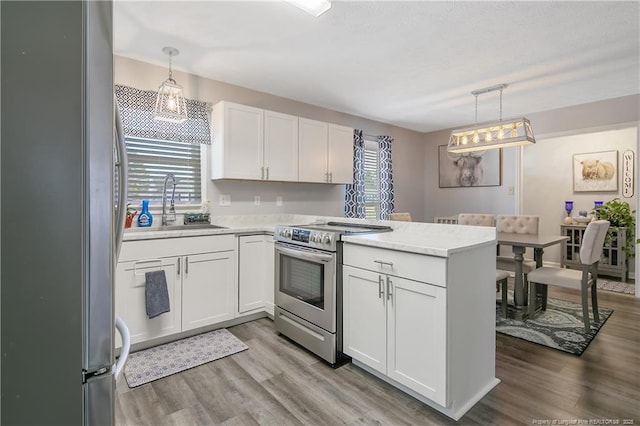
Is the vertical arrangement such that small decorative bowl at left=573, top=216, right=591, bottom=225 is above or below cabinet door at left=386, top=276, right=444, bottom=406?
above

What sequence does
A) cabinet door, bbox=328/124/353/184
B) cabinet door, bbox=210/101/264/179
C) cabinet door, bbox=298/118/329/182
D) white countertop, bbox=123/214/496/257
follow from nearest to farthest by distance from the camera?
1. white countertop, bbox=123/214/496/257
2. cabinet door, bbox=210/101/264/179
3. cabinet door, bbox=298/118/329/182
4. cabinet door, bbox=328/124/353/184

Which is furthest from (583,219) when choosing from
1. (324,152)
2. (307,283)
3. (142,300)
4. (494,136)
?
(142,300)

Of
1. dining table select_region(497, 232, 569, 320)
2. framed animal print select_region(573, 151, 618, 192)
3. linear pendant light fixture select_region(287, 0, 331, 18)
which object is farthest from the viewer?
framed animal print select_region(573, 151, 618, 192)

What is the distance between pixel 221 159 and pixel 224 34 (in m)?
1.14

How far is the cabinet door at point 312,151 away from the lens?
12.4ft

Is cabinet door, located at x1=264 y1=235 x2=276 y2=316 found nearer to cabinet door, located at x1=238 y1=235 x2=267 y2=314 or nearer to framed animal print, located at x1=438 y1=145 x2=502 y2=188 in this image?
cabinet door, located at x1=238 y1=235 x2=267 y2=314

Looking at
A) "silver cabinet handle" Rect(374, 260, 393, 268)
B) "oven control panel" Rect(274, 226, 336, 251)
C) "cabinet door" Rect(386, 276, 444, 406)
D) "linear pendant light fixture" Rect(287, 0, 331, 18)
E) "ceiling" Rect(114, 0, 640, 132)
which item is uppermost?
"ceiling" Rect(114, 0, 640, 132)

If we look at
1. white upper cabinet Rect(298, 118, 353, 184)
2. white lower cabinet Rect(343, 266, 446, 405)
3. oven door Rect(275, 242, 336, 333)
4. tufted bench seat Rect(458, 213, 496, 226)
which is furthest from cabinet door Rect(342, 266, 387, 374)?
tufted bench seat Rect(458, 213, 496, 226)

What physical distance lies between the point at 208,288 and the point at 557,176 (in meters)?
6.11

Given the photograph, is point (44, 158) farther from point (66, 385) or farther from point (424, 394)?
point (424, 394)

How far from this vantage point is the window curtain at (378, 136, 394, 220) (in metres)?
5.12

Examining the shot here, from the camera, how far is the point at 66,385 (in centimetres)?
61

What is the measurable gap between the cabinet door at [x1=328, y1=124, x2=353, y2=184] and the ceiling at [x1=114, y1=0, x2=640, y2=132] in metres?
0.43

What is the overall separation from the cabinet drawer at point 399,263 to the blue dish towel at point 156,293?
1.42 meters
